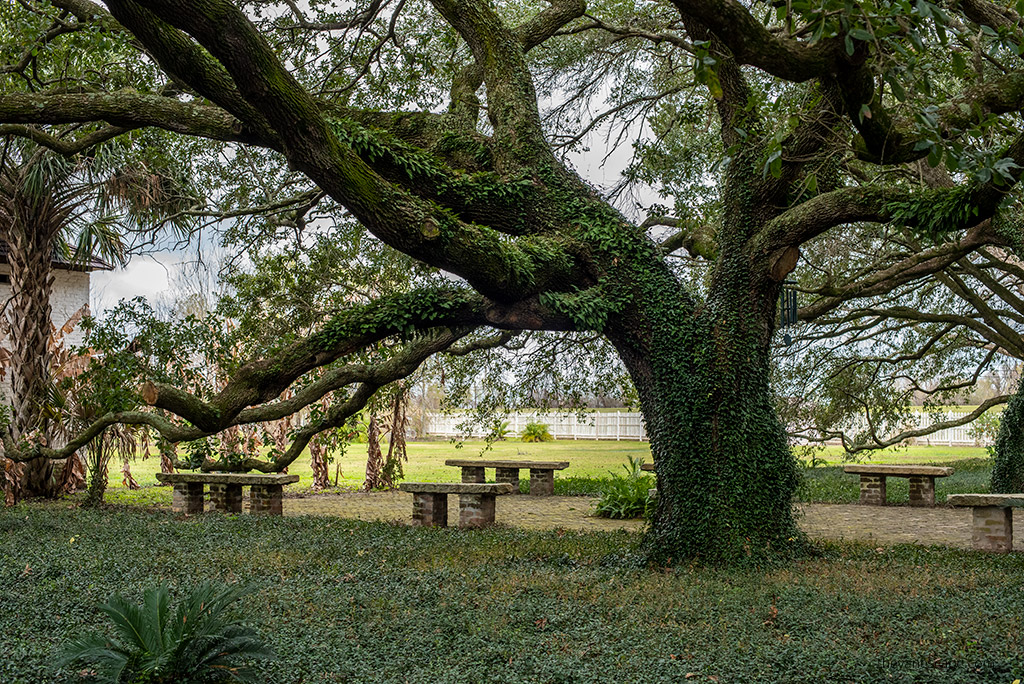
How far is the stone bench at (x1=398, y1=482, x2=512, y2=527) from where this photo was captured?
38.5 ft

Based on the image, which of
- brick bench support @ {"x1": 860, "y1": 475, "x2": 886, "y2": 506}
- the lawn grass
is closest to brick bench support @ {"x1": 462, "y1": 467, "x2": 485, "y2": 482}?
the lawn grass

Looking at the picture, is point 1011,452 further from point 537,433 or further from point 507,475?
point 537,433

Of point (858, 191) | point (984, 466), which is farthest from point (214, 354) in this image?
point (984, 466)

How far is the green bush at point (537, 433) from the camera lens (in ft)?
127

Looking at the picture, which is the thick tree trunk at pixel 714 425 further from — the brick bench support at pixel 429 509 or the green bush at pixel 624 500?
the green bush at pixel 624 500

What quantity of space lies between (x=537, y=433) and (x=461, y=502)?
90.7 ft

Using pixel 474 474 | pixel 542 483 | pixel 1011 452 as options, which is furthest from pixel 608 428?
pixel 1011 452

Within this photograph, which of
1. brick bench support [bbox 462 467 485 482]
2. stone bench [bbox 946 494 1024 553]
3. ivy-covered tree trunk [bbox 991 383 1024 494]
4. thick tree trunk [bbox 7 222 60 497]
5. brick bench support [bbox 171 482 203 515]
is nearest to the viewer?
stone bench [bbox 946 494 1024 553]

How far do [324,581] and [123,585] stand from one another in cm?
174

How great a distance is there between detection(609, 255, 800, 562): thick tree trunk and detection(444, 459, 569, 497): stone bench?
7878 mm

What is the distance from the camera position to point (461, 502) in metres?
12.0

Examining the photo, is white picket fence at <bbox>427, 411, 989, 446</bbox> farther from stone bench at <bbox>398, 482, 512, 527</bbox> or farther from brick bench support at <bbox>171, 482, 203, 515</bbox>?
stone bench at <bbox>398, 482, 512, 527</bbox>

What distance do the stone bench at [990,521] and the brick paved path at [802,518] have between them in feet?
1.46

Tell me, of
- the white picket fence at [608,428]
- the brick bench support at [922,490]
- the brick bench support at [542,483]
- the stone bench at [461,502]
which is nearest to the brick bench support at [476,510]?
the stone bench at [461,502]
